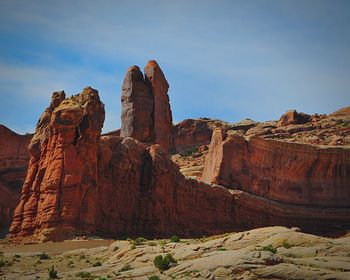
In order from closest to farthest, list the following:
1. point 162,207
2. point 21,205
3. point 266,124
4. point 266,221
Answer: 1. point 21,205
2. point 162,207
3. point 266,221
4. point 266,124

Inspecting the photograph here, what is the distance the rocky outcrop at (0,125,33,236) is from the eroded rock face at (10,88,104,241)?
26787 mm

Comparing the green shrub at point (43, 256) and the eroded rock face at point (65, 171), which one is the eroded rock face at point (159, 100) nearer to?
the eroded rock face at point (65, 171)

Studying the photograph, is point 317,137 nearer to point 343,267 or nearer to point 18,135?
point 18,135

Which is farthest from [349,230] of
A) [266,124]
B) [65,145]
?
[266,124]

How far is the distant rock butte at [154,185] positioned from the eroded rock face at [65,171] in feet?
0.24

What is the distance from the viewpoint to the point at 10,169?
289ft

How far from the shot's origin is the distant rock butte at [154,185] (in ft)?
158

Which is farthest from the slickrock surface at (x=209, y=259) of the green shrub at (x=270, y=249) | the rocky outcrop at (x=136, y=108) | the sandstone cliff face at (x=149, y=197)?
the rocky outcrop at (x=136, y=108)

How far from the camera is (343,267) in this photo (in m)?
30.1

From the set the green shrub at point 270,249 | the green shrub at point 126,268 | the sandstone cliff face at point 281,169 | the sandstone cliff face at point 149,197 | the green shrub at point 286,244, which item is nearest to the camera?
the green shrub at point 270,249

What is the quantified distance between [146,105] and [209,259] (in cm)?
4877

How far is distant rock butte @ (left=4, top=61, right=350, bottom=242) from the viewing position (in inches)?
1896

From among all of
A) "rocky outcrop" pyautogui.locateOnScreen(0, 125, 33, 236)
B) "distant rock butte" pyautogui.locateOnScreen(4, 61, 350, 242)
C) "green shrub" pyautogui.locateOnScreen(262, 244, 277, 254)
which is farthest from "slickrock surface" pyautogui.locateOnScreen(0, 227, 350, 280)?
"rocky outcrop" pyautogui.locateOnScreen(0, 125, 33, 236)

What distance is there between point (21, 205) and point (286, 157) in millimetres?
27990
